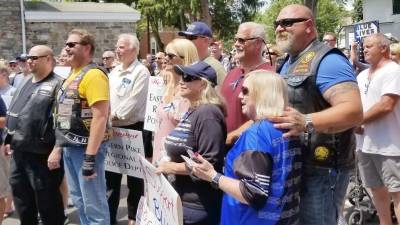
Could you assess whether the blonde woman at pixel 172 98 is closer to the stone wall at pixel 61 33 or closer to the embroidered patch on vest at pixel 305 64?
the embroidered patch on vest at pixel 305 64

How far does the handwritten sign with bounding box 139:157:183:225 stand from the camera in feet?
9.76

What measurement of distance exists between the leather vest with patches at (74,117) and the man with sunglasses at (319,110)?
187 centimetres

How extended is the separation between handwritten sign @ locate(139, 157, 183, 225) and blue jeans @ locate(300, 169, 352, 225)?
0.74 meters

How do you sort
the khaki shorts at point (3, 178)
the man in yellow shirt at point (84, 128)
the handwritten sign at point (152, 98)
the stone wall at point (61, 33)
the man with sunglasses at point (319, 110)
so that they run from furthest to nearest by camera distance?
the stone wall at point (61, 33), the handwritten sign at point (152, 98), the khaki shorts at point (3, 178), the man in yellow shirt at point (84, 128), the man with sunglasses at point (319, 110)

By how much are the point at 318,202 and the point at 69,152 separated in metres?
2.27

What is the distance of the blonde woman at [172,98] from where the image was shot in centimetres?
384

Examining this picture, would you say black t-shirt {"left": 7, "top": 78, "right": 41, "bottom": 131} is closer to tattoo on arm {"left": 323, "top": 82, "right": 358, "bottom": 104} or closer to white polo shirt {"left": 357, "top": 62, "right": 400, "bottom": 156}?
tattoo on arm {"left": 323, "top": 82, "right": 358, "bottom": 104}

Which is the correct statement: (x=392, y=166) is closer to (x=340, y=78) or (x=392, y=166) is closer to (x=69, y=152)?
(x=340, y=78)

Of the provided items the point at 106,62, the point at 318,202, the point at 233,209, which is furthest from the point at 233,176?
the point at 106,62

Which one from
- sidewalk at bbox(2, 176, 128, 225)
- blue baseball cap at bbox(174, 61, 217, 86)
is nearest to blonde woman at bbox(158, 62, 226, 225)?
blue baseball cap at bbox(174, 61, 217, 86)

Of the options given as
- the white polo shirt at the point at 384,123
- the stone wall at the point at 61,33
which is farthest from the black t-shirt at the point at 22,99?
the stone wall at the point at 61,33

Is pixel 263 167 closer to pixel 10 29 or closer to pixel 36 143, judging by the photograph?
pixel 36 143

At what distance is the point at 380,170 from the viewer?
4.90 metres

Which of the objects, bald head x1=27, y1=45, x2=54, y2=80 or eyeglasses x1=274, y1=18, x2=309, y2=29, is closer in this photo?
eyeglasses x1=274, y1=18, x2=309, y2=29
